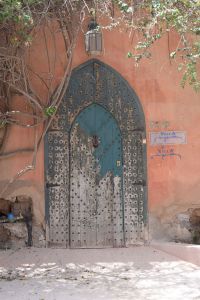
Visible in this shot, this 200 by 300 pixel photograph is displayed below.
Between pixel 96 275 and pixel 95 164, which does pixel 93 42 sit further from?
pixel 96 275

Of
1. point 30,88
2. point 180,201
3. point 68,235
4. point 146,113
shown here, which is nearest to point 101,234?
point 68,235

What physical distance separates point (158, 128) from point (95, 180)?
4.31 feet

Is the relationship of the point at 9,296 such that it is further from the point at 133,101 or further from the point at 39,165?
the point at 133,101

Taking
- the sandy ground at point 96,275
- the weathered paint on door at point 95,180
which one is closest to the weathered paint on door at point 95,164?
the weathered paint on door at point 95,180

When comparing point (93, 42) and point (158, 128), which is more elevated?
point (93, 42)

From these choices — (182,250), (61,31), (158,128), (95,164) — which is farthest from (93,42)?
(182,250)

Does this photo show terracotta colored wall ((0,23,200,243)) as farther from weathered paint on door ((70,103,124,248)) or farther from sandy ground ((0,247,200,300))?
sandy ground ((0,247,200,300))

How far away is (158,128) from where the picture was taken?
297 inches

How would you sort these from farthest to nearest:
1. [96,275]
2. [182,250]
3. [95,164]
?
[95,164]
[182,250]
[96,275]

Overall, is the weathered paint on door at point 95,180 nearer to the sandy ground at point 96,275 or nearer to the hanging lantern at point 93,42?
the sandy ground at point 96,275

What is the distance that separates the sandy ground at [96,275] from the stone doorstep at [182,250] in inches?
3.4

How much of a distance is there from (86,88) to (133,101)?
79cm

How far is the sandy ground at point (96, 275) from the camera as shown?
513cm

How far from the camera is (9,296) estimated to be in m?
5.07
